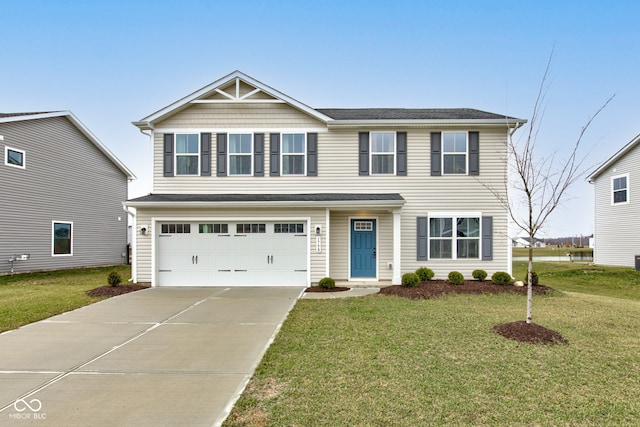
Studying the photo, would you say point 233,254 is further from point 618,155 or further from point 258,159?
point 618,155

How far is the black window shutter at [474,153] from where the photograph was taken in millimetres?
11959

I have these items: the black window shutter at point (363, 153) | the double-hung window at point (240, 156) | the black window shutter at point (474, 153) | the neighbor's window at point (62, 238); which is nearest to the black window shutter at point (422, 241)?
the black window shutter at point (474, 153)

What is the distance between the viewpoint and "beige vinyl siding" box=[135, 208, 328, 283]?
11.4 meters

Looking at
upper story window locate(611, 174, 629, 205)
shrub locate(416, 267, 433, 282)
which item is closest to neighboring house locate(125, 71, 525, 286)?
shrub locate(416, 267, 433, 282)

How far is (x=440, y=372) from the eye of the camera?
441cm

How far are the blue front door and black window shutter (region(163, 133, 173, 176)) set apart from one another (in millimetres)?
6673

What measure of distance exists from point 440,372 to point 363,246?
775 cm

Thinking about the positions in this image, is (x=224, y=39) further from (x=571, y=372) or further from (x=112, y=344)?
(x=571, y=372)

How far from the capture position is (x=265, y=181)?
12.1m

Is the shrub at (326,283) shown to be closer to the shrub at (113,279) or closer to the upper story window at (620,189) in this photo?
the shrub at (113,279)

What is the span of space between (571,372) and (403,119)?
909cm

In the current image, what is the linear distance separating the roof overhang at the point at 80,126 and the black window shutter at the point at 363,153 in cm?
1398

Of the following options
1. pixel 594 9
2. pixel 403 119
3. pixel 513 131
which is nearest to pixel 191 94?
pixel 403 119

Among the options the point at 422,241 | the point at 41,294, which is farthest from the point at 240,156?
the point at 41,294
